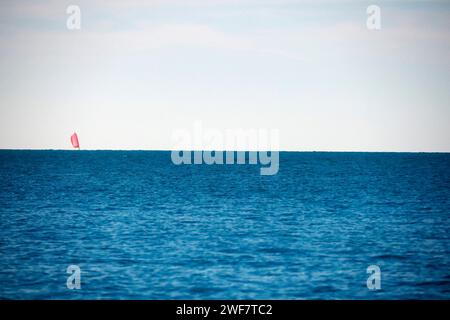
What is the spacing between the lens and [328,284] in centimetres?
2117

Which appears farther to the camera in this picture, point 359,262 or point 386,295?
point 359,262

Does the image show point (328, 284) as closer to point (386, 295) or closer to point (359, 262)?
point (386, 295)
